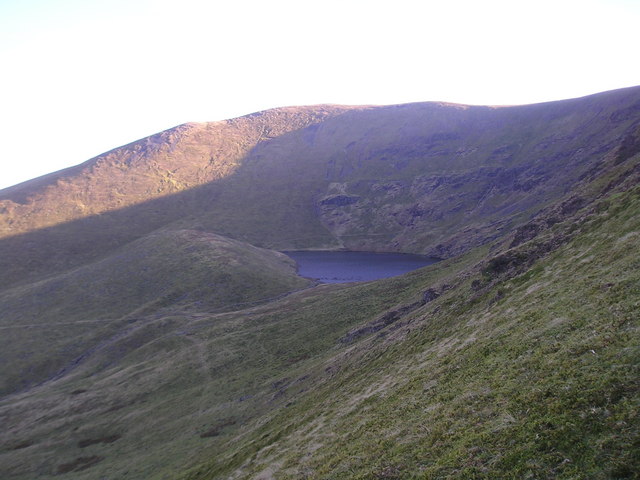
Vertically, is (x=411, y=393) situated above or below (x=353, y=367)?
above

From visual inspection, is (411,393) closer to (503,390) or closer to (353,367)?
(503,390)

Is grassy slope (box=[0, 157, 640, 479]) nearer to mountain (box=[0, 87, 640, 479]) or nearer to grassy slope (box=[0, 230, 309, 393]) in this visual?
mountain (box=[0, 87, 640, 479])

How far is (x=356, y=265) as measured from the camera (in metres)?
170

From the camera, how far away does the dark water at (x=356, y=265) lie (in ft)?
482

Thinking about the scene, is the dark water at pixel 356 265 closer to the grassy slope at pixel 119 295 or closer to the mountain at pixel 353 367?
the grassy slope at pixel 119 295

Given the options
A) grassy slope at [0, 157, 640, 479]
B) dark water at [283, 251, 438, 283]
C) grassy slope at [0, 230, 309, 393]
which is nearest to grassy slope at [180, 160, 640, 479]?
grassy slope at [0, 157, 640, 479]

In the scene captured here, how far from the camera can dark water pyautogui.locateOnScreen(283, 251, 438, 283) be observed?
14700cm

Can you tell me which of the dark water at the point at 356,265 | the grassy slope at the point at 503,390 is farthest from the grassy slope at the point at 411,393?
the dark water at the point at 356,265

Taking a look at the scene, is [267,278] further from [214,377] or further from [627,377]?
[627,377]

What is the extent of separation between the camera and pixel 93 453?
5341 centimetres

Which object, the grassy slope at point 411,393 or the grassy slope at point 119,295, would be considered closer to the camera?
the grassy slope at point 411,393

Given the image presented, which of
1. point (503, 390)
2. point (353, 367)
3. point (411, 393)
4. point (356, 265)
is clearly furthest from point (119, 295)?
point (503, 390)

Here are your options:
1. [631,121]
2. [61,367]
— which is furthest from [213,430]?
[631,121]

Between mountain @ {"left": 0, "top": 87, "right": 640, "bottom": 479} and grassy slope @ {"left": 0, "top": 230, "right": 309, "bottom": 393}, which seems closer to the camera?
mountain @ {"left": 0, "top": 87, "right": 640, "bottom": 479}
